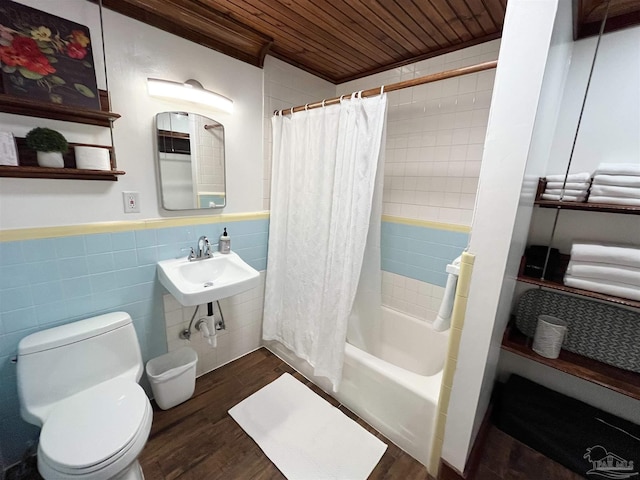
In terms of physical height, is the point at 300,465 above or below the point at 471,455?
below

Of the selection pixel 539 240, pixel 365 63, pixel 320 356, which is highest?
pixel 365 63

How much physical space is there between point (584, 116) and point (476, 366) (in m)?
1.45

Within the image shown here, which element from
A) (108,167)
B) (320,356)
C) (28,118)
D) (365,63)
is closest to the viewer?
(28,118)

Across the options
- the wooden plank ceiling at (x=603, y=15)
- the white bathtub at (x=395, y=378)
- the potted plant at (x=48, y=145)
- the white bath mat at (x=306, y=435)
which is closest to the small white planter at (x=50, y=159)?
the potted plant at (x=48, y=145)

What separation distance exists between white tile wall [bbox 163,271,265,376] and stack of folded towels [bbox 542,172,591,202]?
1913 millimetres

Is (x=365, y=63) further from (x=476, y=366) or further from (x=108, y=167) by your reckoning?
(x=476, y=366)

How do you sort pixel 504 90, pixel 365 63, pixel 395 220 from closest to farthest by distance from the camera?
pixel 504 90 → pixel 365 63 → pixel 395 220

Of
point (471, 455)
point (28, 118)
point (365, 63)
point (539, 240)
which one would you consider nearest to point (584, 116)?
point (539, 240)

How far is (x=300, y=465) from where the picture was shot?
4.51 feet

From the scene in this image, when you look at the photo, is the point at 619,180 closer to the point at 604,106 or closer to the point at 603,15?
the point at 604,106

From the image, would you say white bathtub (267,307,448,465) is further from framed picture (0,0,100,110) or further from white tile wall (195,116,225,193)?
framed picture (0,0,100,110)

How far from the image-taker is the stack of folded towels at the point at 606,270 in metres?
1.03

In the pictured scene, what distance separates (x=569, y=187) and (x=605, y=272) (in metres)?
0.39

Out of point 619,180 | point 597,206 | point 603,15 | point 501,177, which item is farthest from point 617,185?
point 603,15
